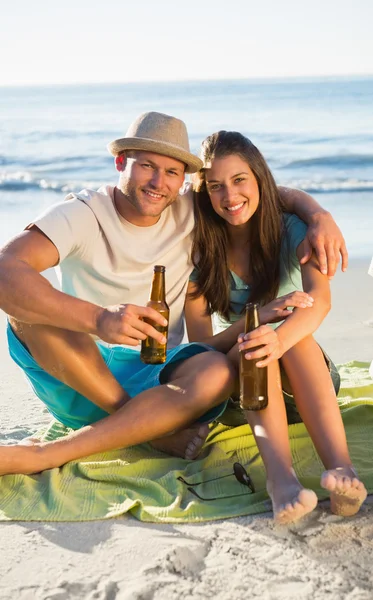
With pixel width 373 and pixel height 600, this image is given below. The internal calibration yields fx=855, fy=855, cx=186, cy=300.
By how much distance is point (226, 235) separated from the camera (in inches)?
160

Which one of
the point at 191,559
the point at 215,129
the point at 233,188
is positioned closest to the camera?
the point at 191,559

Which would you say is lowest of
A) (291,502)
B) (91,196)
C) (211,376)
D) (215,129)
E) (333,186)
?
(215,129)

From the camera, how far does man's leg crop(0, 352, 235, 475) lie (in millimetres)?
3500

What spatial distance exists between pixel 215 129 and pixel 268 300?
782 inches

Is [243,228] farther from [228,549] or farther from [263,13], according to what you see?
[263,13]

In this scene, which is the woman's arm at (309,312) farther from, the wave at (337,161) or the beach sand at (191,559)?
the wave at (337,161)

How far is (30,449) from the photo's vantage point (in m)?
3.51

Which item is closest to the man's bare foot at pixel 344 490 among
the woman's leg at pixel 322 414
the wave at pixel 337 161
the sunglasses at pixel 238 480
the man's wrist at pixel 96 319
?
the woman's leg at pixel 322 414

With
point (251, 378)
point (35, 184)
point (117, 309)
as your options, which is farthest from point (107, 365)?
point (35, 184)

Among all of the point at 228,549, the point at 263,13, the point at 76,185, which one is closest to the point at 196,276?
the point at 228,549

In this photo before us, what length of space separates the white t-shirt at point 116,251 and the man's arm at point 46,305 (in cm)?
16

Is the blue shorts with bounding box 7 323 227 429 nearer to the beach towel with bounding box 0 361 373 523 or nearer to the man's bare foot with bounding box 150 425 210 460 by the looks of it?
the man's bare foot with bounding box 150 425 210 460

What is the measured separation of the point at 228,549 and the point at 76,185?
1279cm

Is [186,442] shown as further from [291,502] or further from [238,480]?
[291,502]
